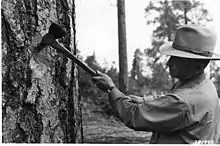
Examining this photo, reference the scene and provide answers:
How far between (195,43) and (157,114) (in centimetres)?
41

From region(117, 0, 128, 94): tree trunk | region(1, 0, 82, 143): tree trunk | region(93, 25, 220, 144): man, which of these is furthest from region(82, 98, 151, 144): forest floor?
region(93, 25, 220, 144): man

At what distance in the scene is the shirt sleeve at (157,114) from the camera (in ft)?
5.27

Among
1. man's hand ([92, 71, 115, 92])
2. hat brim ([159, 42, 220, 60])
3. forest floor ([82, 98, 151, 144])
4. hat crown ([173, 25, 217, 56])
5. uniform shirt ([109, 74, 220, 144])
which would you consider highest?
hat crown ([173, 25, 217, 56])

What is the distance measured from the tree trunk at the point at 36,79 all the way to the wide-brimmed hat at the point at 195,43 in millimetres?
570

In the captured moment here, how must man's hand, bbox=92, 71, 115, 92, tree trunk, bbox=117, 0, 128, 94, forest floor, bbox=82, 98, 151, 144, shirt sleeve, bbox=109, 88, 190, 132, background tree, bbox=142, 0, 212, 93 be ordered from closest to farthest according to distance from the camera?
1. shirt sleeve, bbox=109, 88, 190, 132
2. man's hand, bbox=92, 71, 115, 92
3. tree trunk, bbox=117, 0, 128, 94
4. forest floor, bbox=82, 98, 151, 144
5. background tree, bbox=142, 0, 212, 93

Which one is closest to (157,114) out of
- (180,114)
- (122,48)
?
(180,114)

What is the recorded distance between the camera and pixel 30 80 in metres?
1.71

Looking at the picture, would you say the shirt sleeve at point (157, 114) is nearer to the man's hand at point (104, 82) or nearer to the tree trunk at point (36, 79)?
the man's hand at point (104, 82)

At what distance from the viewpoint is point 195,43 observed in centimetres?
172

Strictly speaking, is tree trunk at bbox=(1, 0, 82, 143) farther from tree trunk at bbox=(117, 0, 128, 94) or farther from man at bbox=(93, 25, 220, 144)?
tree trunk at bbox=(117, 0, 128, 94)

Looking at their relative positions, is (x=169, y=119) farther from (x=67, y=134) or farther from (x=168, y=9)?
(x=168, y=9)

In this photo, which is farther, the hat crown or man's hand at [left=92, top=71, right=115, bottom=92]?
man's hand at [left=92, top=71, right=115, bottom=92]

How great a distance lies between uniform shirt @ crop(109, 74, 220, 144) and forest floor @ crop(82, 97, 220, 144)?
3.97m

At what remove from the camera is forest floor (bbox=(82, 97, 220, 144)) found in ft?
19.3
